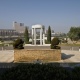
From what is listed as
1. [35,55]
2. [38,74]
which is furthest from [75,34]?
[38,74]

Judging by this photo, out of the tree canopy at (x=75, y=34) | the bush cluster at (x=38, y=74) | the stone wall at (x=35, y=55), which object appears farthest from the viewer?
the tree canopy at (x=75, y=34)

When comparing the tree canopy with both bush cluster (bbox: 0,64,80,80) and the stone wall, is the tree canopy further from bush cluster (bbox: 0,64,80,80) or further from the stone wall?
bush cluster (bbox: 0,64,80,80)

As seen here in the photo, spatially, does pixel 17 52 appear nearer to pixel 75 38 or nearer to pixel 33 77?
pixel 33 77

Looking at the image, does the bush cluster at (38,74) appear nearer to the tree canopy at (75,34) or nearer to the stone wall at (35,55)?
the stone wall at (35,55)

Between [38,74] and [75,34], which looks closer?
[38,74]

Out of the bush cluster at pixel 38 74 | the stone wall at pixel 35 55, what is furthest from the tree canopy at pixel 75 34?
the bush cluster at pixel 38 74

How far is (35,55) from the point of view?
20.6 m

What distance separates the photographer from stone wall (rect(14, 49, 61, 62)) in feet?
67.2

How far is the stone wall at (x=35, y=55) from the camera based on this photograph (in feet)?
67.2

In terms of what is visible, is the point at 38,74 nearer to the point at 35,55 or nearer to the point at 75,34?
the point at 35,55

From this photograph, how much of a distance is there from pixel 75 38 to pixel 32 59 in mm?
40338

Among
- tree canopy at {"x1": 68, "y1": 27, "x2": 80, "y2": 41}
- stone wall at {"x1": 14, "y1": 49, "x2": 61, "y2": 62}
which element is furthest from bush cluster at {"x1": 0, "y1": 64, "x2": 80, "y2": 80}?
tree canopy at {"x1": 68, "y1": 27, "x2": 80, "y2": 41}

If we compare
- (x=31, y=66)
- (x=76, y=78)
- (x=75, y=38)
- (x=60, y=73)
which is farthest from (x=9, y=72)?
(x=75, y=38)

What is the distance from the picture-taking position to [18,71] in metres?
5.88
